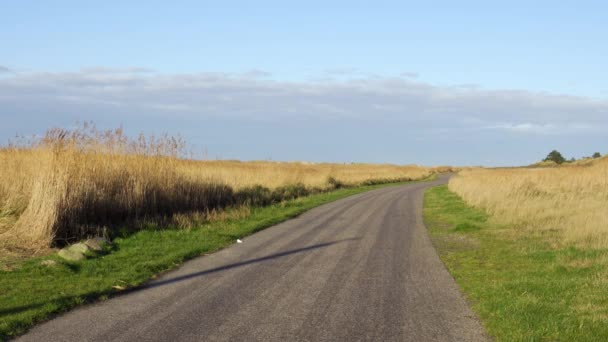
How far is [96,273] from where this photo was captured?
35.5 ft

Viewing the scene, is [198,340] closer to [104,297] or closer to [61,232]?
[104,297]

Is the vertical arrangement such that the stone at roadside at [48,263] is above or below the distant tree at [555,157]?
below

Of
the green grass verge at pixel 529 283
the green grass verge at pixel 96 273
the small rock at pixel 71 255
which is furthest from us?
the small rock at pixel 71 255

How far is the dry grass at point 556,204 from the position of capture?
1540 centimetres

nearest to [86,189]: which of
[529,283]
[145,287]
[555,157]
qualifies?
[145,287]

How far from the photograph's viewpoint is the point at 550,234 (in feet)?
53.2

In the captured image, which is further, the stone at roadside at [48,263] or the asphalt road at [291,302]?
the stone at roadside at [48,263]

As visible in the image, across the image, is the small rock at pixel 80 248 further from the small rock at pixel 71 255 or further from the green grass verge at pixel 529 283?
the green grass verge at pixel 529 283

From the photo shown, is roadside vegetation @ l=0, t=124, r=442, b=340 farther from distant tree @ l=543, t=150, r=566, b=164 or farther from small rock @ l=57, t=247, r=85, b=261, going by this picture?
distant tree @ l=543, t=150, r=566, b=164

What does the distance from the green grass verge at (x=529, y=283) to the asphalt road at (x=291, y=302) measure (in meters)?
0.40

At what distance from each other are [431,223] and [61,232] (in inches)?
485

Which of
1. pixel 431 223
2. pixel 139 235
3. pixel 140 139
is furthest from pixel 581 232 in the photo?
pixel 140 139

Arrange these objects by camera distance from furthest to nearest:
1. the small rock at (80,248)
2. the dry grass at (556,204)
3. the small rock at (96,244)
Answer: the dry grass at (556,204)
the small rock at (96,244)
the small rock at (80,248)

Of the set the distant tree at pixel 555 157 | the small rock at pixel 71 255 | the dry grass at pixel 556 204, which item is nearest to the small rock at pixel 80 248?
the small rock at pixel 71 255
